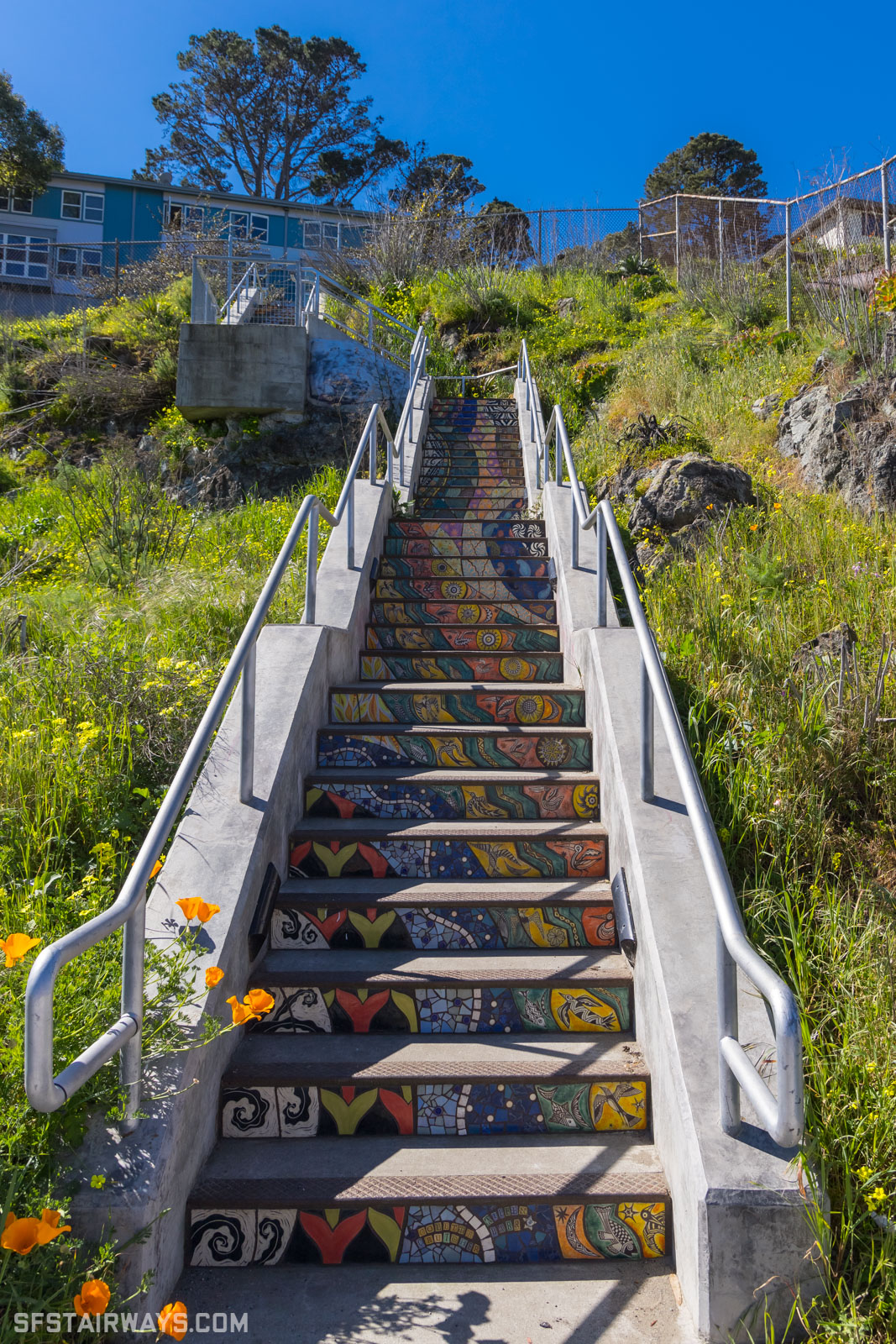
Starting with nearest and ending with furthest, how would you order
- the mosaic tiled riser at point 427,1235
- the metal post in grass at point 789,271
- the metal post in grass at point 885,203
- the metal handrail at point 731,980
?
the metal handrail at point 731,980 < the mosaic tiled riser at point 427,1235 < the metal post in grass at point 885,203 < the metal post in grass at point 789,271

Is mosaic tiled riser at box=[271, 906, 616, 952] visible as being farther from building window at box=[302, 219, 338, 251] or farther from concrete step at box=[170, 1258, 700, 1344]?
building window at box=[302, 219, 338, 251]

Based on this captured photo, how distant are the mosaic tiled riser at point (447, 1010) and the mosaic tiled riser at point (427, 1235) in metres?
0.66

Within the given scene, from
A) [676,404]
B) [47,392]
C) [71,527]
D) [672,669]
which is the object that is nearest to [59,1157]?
[672,669]

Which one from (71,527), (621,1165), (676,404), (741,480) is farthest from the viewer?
(676,404)

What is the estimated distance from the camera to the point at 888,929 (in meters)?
2.80

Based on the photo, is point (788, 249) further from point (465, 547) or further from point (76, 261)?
point (76, 261)

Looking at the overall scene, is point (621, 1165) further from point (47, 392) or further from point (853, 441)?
point (47, 392)

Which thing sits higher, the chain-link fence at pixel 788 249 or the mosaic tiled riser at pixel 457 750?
the chain-link fence at pixel 788 249

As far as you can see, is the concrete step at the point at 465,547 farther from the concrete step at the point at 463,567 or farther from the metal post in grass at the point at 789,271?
the metal post in grass at the point at 789,271

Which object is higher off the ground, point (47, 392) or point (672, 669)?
point (47, 392)

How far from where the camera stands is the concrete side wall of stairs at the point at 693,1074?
6.64 feet

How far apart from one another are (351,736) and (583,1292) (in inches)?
98.7

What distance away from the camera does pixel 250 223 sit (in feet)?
81.4

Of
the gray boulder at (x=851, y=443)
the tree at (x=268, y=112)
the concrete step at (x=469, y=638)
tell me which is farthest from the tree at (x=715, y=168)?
the concrete step at (x=469, y=638)
